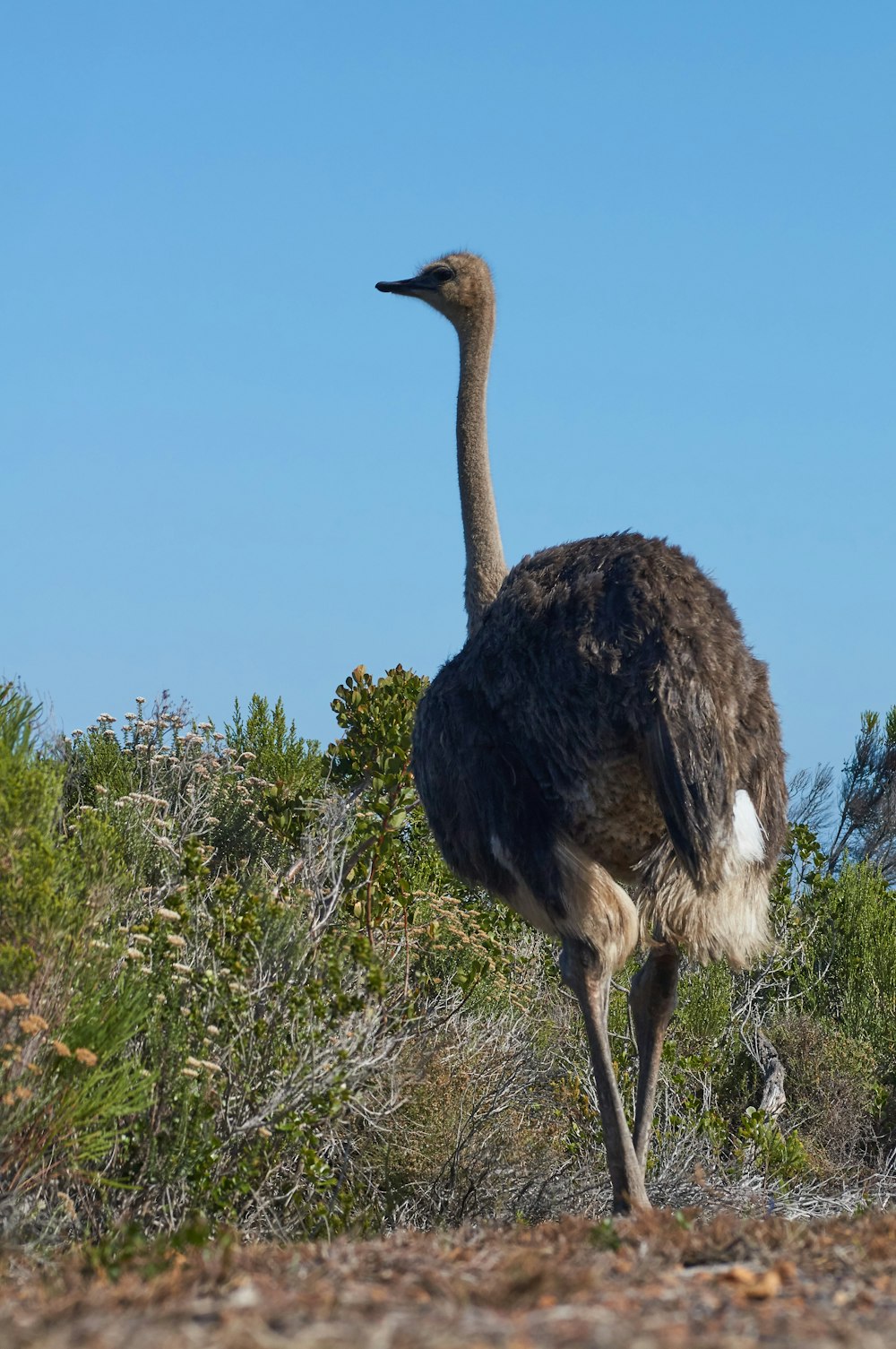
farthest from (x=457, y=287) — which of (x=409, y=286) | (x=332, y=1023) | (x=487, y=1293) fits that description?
(x=487, y=1293)

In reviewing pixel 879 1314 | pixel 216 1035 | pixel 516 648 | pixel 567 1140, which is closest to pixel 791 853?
pixel 567 1140

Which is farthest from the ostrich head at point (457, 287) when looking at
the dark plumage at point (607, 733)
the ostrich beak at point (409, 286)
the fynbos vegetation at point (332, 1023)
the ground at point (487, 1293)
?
the ground at point (487, 1293)

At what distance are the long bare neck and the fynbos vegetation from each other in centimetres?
80

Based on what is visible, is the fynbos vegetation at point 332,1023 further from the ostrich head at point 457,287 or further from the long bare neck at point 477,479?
the ostrich head at point 457,287

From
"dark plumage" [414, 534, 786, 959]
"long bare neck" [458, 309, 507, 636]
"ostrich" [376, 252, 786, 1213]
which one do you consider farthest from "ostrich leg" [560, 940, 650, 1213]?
"long bare neck" [458, 309, 507, 636]

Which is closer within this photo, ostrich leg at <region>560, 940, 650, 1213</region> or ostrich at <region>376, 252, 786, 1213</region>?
ostrich at <region>376, 252, 786, 1213</region>

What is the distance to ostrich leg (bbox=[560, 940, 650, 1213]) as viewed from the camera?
3938 mm

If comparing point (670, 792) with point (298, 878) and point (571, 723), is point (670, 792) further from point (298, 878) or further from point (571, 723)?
point (298, 878)

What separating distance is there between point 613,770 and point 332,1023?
1.07 metres

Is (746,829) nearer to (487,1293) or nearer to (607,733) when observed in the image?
(607,733)

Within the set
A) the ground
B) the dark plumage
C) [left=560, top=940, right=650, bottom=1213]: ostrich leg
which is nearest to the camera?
the ground

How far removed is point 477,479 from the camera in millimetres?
5703

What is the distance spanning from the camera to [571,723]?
3957mm

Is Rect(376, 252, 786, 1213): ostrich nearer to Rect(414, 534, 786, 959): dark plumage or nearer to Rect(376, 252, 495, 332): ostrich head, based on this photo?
Rect(414, 534, 786, 959): dark plumage
